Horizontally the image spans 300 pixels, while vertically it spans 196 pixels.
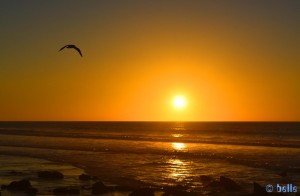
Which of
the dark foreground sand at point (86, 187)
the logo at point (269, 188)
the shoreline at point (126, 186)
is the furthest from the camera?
the logo at point (269, 188)

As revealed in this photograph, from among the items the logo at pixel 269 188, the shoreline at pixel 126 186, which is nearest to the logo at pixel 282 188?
the logo at pixel 269 188

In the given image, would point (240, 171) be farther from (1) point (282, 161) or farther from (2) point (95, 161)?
(2) point (95, 161)

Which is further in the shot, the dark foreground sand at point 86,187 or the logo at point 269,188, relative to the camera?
the logo at point 269,188

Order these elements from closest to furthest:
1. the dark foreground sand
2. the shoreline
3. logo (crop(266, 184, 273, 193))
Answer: the dark foreground sand → the shoreline → logo (crop(266, 184, 273, 193))

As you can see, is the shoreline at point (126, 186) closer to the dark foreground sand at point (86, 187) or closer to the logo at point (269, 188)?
the dark foreground sand at point (86, 187)

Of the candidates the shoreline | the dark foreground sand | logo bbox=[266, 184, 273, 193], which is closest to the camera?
the dark foreground sand

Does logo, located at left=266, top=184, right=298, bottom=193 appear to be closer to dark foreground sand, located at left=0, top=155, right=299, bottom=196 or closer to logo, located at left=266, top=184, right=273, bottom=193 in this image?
logo, located at left=266, top=184, right=273, bottom=193

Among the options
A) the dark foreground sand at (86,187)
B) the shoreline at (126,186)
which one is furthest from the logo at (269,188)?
the shoreline at (126,186)

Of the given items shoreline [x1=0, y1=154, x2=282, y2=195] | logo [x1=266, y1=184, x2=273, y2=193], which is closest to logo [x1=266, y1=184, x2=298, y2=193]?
logo [x1=266, y1=184, x2=273, y2=193]

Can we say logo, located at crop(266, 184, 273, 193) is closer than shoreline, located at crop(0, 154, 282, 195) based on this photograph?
No

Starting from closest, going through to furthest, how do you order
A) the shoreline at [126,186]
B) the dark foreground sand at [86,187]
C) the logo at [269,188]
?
the dark foreground sand at [86,187] → the shoreline at [126,186] → the logo at [269,188]

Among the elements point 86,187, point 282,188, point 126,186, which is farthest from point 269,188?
point 86,187

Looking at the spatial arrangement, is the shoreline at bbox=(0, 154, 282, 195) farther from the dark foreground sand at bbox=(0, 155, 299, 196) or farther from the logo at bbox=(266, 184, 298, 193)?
the logo at bbox=(266, 184, 298, 193)

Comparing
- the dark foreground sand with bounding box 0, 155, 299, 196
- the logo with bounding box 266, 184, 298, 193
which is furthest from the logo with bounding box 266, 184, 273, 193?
the dark foreground sand with bounding box 0, 155, 299, 196
